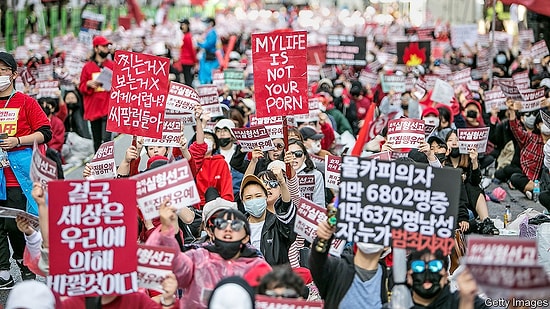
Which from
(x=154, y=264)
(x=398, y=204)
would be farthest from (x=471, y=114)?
(x=154, y=264)

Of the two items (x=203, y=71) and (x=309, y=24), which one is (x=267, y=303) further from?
(x=309, y=24)

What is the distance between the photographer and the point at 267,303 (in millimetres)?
5602

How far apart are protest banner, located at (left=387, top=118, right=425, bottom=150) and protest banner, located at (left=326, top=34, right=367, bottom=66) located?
32.8 feet

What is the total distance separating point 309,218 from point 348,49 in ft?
43.9

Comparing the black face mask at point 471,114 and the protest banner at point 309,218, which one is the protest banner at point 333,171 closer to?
the protest banner at point 309,218

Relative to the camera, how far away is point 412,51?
22.3 metres

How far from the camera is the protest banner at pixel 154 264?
6.14 metres

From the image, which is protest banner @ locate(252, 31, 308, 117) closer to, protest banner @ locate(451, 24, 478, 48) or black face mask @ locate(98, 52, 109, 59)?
black face mask @ locate(98, 52, 109, 59)

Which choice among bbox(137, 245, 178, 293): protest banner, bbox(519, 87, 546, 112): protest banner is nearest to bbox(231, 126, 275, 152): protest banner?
bbox(137, 245, 178, 293): protest banner

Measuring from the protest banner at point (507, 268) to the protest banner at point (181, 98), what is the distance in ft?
20.4

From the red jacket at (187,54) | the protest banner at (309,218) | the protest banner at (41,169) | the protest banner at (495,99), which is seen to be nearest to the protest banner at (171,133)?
the protest banner at (309,218)

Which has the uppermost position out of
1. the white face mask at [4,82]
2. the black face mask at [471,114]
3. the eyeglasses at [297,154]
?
the white face mask at [4,82]

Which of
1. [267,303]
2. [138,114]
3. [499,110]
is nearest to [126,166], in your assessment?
[138,114]

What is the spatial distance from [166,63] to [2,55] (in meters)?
1.43
